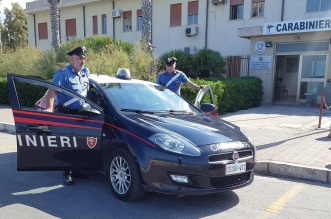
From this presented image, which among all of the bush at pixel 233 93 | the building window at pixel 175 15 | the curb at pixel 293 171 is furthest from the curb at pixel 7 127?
the building window at pixel 175 15

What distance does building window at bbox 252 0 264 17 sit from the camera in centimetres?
1772

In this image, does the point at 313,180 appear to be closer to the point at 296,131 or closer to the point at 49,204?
the point at 296,131

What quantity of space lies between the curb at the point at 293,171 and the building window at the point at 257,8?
14311 mm

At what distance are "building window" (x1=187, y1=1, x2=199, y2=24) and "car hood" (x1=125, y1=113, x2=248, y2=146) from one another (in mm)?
16919

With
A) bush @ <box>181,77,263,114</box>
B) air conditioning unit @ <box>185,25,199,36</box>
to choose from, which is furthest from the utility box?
air conditioning unit @ <box>185,25,199,36</box>

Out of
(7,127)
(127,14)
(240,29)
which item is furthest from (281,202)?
(127,14)

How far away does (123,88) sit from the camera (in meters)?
4.78

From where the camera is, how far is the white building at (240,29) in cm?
1329

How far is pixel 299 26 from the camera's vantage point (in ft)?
41.2

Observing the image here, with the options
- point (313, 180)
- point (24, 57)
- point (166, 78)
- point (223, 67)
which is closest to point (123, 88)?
point (166, 78)

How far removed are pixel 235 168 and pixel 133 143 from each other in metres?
1.24

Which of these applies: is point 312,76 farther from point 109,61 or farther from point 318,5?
point 109,61

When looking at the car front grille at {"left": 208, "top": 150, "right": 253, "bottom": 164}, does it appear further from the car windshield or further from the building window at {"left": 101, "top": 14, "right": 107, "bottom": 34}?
the building window at {"left": 101, "top": 14, "right": 107, "bottom": 34}

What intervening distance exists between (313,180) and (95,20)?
23.7 metres
